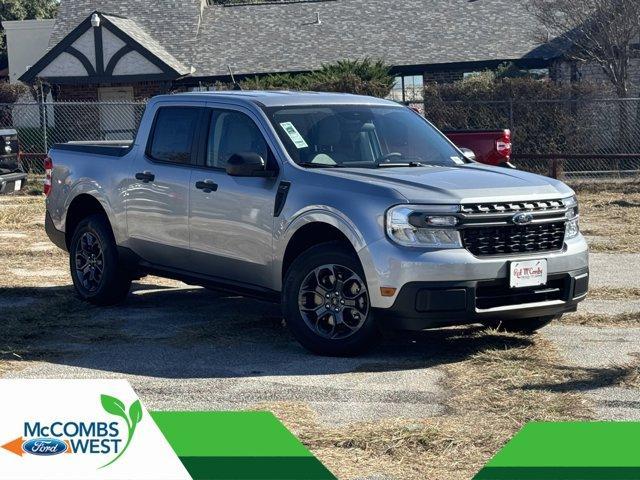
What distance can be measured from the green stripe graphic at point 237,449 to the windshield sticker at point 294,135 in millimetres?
3580

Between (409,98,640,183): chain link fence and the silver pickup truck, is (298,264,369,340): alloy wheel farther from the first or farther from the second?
(409,98,640,183): chain link fence

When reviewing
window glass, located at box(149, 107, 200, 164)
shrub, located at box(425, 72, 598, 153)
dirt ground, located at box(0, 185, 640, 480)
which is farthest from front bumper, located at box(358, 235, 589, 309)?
shrub, located at box(425, 72, 598, 153)

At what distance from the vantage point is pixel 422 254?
26.1ft

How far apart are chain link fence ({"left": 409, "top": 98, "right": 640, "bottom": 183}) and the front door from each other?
49.8 ft

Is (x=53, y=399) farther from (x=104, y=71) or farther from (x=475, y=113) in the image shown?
(x=104, y=71)

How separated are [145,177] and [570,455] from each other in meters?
5.70

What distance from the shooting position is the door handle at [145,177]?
9859mm

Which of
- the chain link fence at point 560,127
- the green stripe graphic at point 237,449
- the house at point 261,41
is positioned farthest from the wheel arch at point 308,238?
the house at point 261,41

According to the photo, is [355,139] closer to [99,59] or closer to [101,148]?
[101,148]

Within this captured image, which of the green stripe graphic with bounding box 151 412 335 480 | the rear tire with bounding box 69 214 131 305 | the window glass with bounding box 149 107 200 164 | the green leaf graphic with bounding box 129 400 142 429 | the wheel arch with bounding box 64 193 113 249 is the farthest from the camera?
the wheel arch with bounding box 64 193 113 249

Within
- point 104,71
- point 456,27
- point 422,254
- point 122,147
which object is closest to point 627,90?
point 456,27

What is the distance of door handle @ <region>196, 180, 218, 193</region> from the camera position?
364 inches

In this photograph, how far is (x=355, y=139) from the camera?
9.23 meters

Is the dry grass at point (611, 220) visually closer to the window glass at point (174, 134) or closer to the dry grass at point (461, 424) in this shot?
the window glass at point (174, 134)
